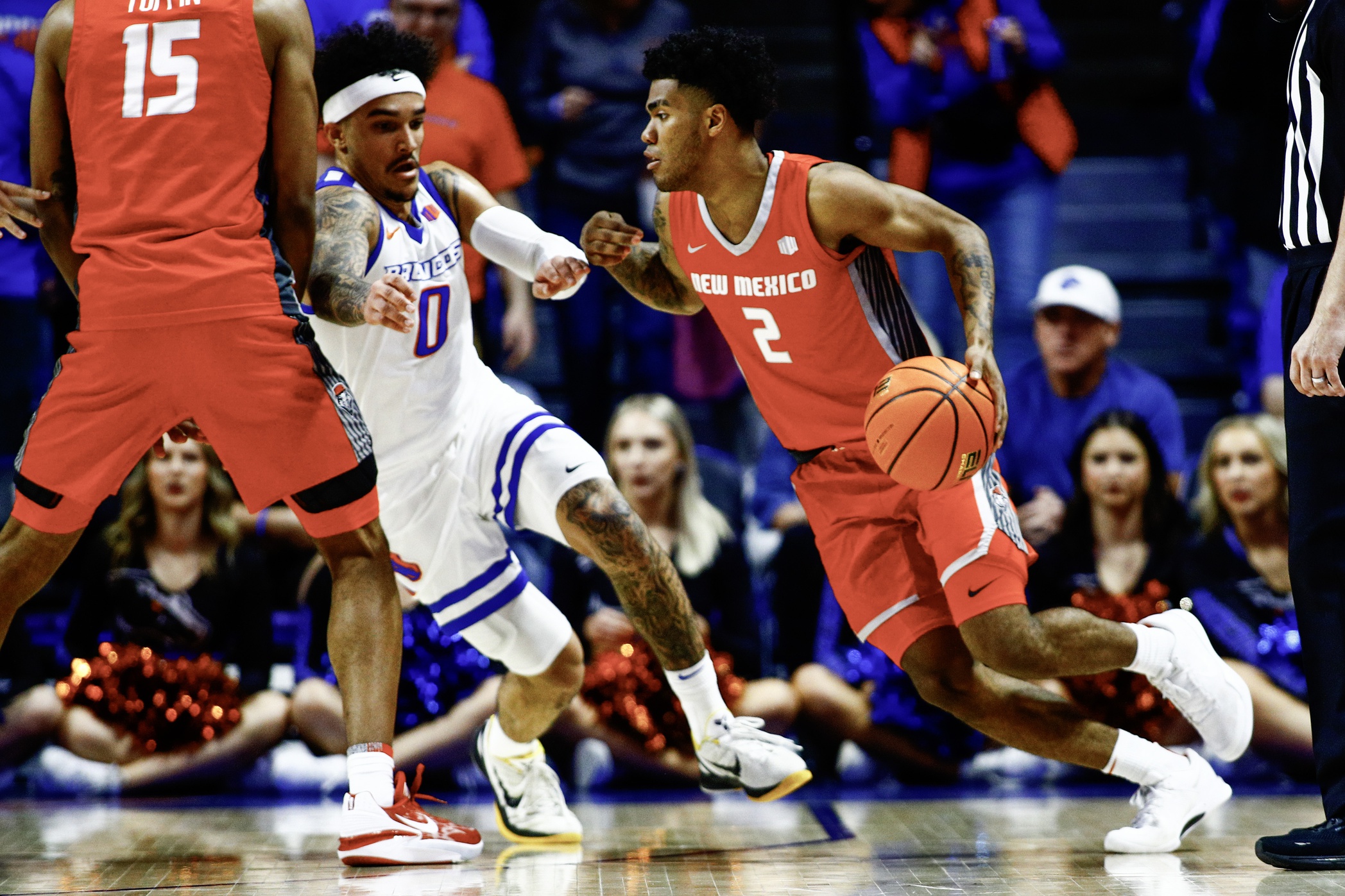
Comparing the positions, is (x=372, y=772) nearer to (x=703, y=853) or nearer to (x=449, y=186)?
(x=703, y=853)

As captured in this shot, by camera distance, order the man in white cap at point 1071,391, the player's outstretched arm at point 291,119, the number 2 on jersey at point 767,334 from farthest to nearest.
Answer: the man in white cap at point 1071,391
the number 2 on jersey at point 767,334
the player's outstretched arm at point 291,119

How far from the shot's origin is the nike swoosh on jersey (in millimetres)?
3277

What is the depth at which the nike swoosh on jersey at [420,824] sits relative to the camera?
3277 mm

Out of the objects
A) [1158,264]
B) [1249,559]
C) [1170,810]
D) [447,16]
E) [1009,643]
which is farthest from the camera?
[1158,264]

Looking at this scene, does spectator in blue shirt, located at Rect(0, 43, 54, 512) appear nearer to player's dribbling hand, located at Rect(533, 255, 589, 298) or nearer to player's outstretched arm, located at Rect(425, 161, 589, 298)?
player's outstretched arm, located at Rect(425, 161, 589, 298)

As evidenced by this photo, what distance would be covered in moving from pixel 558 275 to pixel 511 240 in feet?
0.79

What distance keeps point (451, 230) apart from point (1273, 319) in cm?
361

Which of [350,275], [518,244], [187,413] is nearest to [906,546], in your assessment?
[518,244]

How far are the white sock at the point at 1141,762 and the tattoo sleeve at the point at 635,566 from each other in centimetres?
110

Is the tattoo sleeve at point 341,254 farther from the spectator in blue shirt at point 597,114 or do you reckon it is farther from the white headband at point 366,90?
the spectator in blue shirt at point 597,114

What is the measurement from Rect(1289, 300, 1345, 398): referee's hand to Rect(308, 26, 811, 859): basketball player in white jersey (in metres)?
1.53

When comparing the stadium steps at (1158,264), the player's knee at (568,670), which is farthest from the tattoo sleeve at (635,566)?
the stadium steps at (1158,264)

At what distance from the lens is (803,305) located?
3.66 metres

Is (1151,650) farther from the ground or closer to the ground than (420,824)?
farther from the ground
